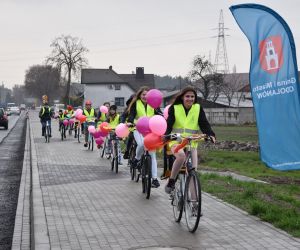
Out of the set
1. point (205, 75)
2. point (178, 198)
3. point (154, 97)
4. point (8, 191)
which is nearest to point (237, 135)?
point (8, 191)

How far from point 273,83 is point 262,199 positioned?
2168 millimetres

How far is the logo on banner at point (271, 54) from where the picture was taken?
7641 mm

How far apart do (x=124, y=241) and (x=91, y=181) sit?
5710 millimetres

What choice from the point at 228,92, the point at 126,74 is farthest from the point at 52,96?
the point at 228,92

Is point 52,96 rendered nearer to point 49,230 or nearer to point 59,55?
point 59,55

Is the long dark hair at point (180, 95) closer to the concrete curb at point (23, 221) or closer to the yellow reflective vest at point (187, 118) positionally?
the yellow reflective vest at point (187, 118)

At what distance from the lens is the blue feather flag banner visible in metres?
7.57

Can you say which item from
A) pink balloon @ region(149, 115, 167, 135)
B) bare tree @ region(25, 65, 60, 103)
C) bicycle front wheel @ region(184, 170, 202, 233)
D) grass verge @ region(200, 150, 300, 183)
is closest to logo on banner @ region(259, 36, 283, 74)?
pink balloon @ region(149, 115, 167, 135)

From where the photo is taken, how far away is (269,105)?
7820 mm

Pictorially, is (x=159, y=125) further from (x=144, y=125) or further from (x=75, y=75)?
(x=75, y=75)

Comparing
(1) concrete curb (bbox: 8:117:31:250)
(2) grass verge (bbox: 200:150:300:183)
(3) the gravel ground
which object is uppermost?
(1) concrete curb (bbox: 8:117:31:250)

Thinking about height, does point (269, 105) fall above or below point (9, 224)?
above

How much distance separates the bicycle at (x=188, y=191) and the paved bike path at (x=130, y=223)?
0.17 metres

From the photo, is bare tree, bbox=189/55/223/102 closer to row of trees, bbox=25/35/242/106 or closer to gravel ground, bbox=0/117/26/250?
row of trees, bbox=25/35/242/106
